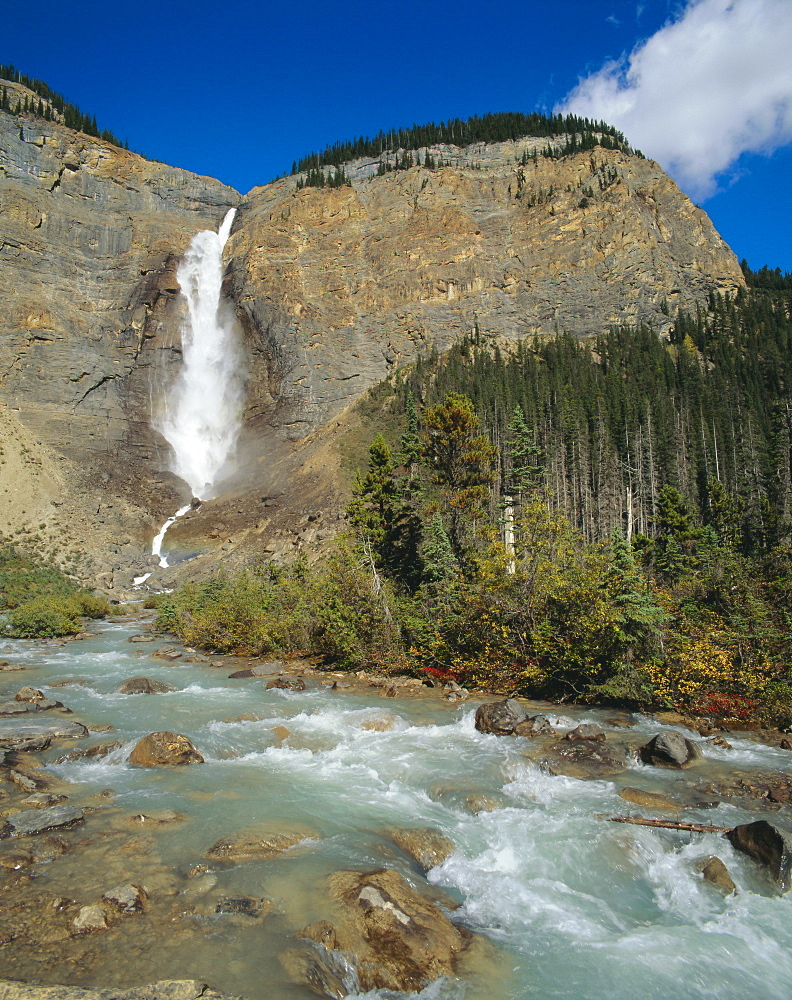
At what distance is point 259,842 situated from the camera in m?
7.09

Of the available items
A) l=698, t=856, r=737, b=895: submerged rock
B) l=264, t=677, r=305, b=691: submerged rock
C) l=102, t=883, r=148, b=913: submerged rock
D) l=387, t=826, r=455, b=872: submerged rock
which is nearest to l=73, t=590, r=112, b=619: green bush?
l=264, t=677, r=305, b=691: submerged rock

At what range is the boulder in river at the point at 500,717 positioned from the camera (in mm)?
12273

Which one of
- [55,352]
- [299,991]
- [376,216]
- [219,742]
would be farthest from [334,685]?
[376,216]

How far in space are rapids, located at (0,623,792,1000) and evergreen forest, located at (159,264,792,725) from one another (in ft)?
7.27

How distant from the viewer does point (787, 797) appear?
8562 millimetres

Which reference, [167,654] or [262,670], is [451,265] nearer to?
[167,654]

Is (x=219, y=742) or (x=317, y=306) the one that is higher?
(x=317, y=306)

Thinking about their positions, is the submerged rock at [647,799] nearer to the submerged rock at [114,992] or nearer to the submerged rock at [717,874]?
the submerged rock at [717,874]

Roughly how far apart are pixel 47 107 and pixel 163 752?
104m

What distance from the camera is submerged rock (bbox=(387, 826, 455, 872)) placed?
726cm

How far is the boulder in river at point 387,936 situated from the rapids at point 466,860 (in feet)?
0.57

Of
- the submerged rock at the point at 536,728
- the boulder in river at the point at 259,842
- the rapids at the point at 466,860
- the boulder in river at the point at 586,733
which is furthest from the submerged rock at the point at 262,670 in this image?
the boulder in river at the point at 259,842

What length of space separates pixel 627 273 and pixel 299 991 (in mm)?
85229

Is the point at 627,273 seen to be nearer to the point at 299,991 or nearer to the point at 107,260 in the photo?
the point at 107,260
